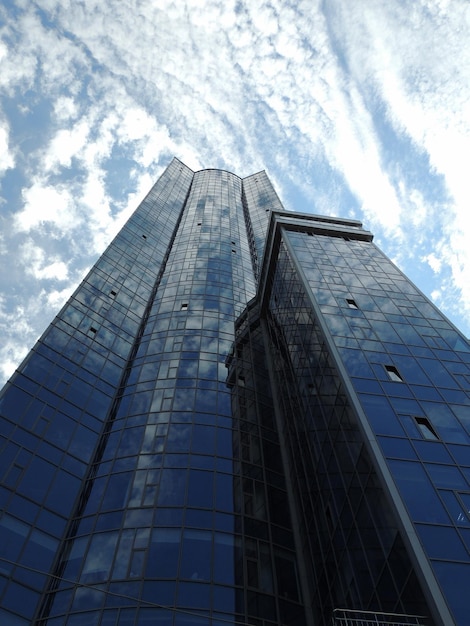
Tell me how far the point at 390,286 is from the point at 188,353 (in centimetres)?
1743

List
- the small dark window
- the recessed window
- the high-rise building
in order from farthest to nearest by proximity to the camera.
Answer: the recessed window
the small dark window
the high-rise building

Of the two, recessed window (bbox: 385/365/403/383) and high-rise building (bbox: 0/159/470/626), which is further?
recessed window (bbox: 385/365/403/383)

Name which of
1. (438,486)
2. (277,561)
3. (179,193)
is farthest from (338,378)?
(179,193)

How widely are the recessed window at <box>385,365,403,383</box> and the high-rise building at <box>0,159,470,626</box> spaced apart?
0.12 metres

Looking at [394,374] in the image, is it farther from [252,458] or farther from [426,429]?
[252,458]

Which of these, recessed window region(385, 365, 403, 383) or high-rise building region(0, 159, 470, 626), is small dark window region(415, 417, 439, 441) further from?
recessed window region(385, 365, 403, 383)

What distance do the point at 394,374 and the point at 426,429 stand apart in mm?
4395

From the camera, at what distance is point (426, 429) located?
73.4ft

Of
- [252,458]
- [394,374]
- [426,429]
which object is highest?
[252,458]

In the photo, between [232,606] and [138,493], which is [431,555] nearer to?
[232,606]

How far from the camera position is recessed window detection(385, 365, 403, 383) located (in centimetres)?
2573

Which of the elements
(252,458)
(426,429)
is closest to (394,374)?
(426,429)

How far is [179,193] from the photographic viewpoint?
8944cm

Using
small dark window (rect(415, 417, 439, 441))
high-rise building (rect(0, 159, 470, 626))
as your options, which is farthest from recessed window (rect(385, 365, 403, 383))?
small dark window (rect(415, 417, 439, 441))
